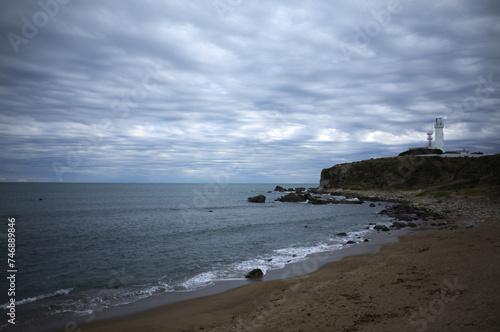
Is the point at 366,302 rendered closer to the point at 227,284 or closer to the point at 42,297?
the point at 227,284

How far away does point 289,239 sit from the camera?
26.8m

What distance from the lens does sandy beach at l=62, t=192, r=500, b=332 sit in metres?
7.39

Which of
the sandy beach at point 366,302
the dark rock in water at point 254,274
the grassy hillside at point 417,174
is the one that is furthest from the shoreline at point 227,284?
the grassy hillside at point 417,174

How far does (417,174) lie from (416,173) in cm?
70

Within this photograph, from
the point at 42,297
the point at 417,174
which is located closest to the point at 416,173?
the point at 417,174

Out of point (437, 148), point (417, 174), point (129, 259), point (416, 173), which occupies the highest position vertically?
point (437, 148)

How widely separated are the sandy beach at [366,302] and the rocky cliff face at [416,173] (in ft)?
191

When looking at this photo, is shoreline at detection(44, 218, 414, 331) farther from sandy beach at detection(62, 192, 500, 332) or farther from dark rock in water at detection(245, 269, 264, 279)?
sandy beach at detection(62, 192, 500, 332)

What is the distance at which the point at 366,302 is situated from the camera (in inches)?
365

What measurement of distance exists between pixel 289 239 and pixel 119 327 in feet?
62.9

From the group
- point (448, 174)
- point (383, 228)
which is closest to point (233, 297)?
point (383, 228)

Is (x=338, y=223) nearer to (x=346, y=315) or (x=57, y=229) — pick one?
(x=346, y=315)

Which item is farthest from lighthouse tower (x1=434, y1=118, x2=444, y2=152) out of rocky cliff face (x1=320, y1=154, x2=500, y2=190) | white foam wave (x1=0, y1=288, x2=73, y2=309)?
white foam wave (x1=0, y1=288, x2=73, y2=309)

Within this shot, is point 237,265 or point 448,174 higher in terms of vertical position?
point 448,174
